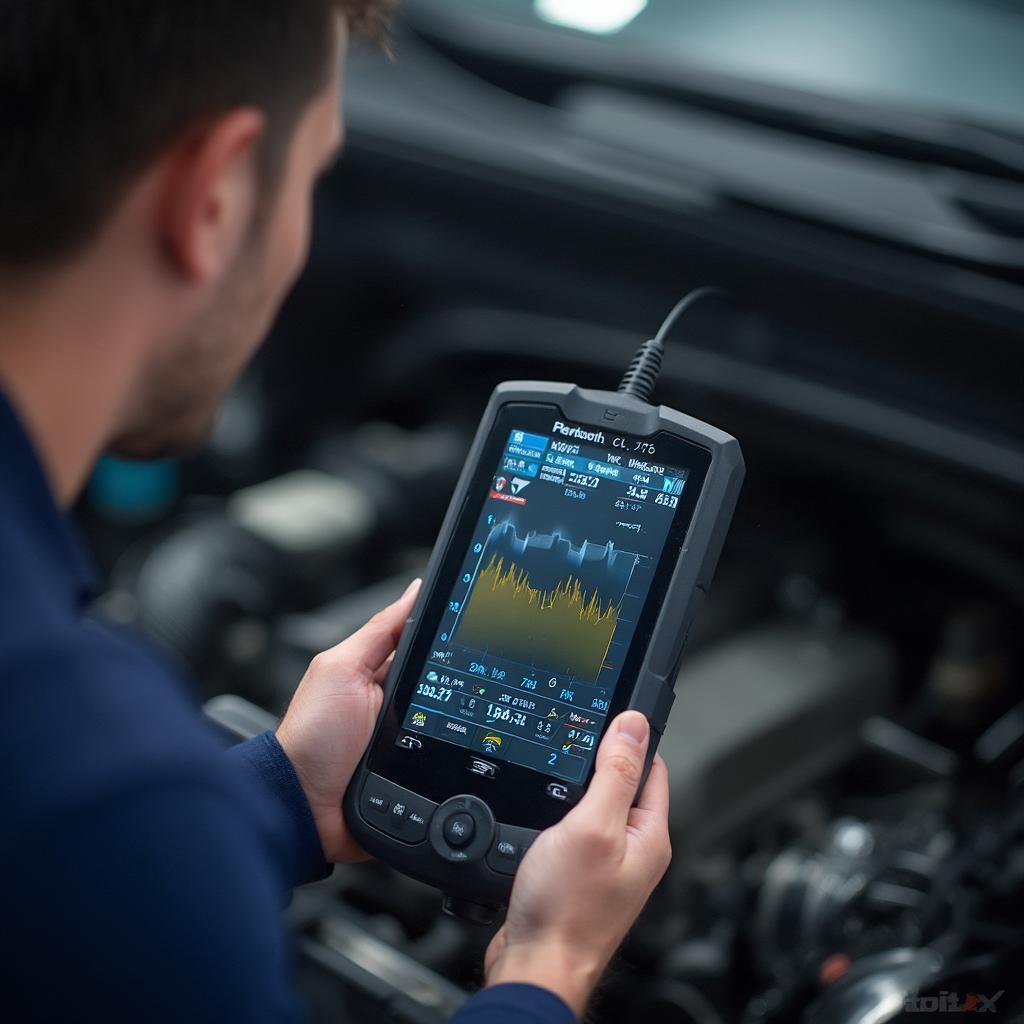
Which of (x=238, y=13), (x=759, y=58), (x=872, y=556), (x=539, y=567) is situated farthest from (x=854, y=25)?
(x=238, y=13)

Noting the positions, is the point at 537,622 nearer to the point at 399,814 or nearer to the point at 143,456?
the point at 399,814

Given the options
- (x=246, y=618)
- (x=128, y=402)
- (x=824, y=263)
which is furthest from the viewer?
(x=246, y=618)

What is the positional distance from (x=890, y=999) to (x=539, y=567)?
37 centimetres

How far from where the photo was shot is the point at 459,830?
0.76 m

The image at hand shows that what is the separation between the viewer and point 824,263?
1170 mm

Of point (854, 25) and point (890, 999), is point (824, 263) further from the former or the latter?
point (890, 999)

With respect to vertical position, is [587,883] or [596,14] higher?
[596,14]

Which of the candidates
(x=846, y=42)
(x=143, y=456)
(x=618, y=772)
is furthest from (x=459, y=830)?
(x=846, y=42)

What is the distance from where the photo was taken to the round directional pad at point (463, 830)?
75 cm

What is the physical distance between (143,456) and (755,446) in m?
0.66

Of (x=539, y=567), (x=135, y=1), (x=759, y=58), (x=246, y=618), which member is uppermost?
(x=759, y=58)

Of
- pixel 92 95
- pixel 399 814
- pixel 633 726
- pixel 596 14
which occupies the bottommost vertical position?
pixel 399 814

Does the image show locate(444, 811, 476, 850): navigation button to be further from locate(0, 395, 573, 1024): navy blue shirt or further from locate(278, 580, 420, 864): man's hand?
locate(0, 395, 573, 1024): navy blue shirt

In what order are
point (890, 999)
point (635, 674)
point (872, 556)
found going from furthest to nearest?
point (872, 556), point (890, 999), point (635, 674)
